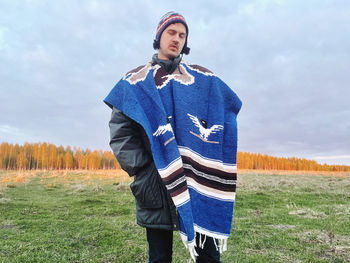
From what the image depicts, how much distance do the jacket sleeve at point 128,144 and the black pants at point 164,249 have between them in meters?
0.49

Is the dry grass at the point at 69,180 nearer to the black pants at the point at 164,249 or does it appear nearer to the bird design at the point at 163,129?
the black pants at the point at 164,249

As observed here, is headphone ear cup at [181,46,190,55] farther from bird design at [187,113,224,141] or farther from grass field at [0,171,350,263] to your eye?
grass field at [0,171,350,263]

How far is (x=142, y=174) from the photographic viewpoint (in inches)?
75.2

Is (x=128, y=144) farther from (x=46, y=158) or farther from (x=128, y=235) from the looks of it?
(x=46, y=158)

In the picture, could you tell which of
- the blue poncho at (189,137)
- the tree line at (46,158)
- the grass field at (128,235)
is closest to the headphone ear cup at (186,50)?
the blue poncho at (189,137)

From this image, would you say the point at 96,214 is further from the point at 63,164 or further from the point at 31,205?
the point at 63,164

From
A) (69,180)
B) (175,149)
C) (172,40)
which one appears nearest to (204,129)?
(175,149)

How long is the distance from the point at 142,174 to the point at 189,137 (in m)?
0.44

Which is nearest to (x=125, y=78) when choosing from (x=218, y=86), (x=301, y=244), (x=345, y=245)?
(x=218, y=86)

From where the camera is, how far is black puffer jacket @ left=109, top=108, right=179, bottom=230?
1.84m

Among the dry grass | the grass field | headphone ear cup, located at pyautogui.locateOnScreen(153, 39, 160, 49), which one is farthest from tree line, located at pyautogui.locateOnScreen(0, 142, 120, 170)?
headphone ear cup, located at pyautogui.locateOnScreen(153, 39, 160, 49)

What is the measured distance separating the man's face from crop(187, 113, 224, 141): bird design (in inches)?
23.2

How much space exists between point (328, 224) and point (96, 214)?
253 inches

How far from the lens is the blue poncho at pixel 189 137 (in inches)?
71.3
